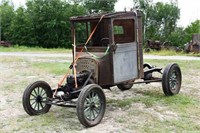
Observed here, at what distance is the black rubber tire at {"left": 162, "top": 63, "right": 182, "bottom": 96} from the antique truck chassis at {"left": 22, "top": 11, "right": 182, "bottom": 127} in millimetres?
23

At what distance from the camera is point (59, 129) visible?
553 centimetres

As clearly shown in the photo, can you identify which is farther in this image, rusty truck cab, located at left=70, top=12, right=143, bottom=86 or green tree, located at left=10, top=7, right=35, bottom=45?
green tree, located at left=10, top=7, right=35, bottom=45

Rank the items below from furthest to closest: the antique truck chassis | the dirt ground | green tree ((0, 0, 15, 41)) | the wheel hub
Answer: green tree ((0, 0, 15, 41)), the wheel hub, the antique truck chassis, the dirt ground

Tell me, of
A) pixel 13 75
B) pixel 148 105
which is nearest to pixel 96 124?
pixel 148 105

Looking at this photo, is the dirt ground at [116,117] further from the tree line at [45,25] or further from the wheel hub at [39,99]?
the tree line at [45,25]

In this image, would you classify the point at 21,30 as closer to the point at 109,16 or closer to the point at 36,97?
the point at 36,97

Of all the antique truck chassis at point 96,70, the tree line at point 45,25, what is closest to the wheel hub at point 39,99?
the antique truck chassis at point 96,70

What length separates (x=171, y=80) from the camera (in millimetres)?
7801

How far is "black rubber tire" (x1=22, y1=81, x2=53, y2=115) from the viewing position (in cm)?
619

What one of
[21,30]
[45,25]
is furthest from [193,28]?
[21,30]

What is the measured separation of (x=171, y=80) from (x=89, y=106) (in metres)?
2.82

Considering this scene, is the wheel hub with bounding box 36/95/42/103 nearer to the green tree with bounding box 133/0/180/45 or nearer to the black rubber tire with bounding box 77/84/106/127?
the black rubber tire with bounding box 77/84/106/127

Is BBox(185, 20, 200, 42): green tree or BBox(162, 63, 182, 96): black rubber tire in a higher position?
BBox(185, 20, 200, 42): green tree

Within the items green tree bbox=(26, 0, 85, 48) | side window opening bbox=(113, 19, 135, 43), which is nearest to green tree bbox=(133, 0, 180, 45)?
green tree bbox=(26, 0, 85, 48)
